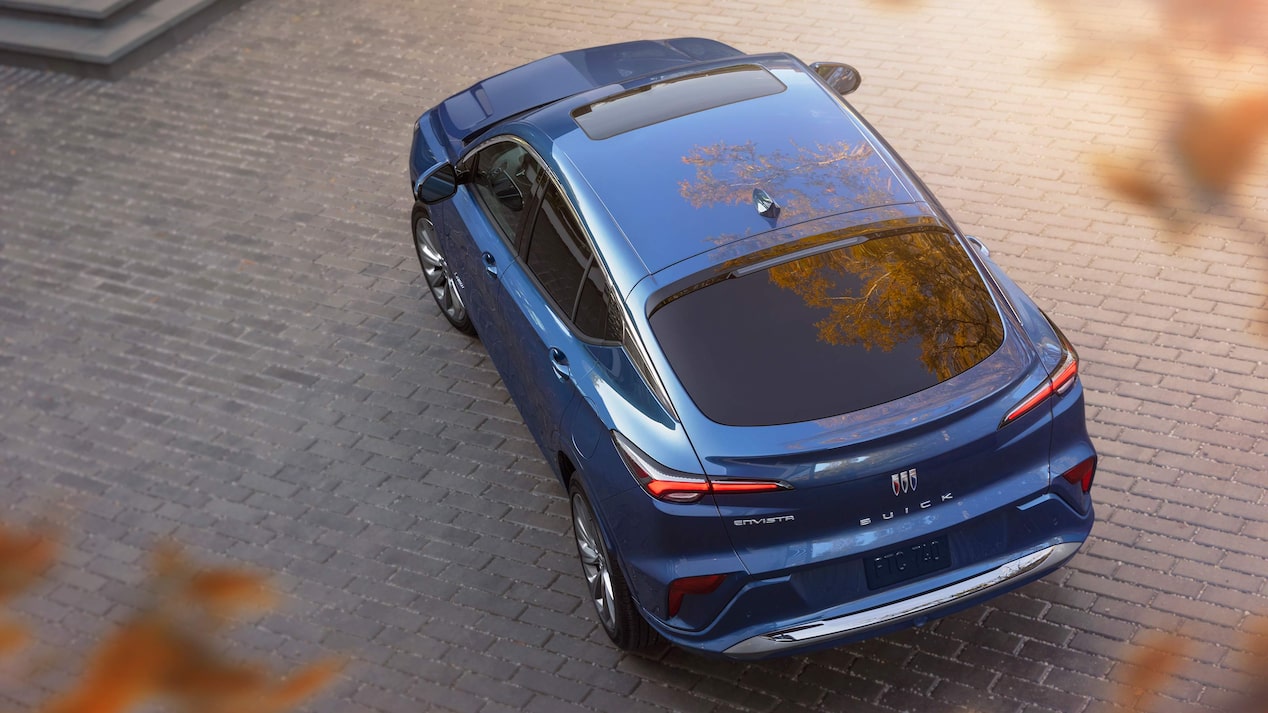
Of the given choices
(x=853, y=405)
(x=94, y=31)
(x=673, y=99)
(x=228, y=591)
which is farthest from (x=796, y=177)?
(x=94, y=31)

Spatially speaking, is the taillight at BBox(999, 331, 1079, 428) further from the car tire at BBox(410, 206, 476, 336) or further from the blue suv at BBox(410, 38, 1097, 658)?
the car tire at BBox(410, 206, 476, 336)

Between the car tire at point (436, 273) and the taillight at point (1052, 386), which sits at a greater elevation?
the taillight at point (1052, 386)

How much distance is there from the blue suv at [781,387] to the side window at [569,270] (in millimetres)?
16

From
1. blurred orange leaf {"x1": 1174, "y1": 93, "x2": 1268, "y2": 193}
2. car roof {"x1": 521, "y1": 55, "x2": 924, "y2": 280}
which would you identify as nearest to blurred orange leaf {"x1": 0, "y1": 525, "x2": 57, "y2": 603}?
car roof {"x1": 521, "y1": 55, "x2": 924, "y2": 280}

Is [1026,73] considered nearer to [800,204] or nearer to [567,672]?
[800,204]

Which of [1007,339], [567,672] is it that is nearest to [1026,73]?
[1007,339]

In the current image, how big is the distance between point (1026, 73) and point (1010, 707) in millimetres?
6112

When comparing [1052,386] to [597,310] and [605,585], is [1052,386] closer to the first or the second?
[597,310]

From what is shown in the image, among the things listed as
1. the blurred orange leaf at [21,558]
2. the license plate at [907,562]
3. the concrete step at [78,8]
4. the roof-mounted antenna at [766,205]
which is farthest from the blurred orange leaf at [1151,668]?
the concrete step at [78,8]

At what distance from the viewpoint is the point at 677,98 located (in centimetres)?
599

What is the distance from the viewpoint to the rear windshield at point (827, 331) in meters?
4.74

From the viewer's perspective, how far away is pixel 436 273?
25.9 feet

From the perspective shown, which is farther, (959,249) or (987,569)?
(959,249)

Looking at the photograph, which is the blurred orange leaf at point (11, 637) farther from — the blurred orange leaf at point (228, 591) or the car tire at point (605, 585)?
the car tire at point (605, 585)
